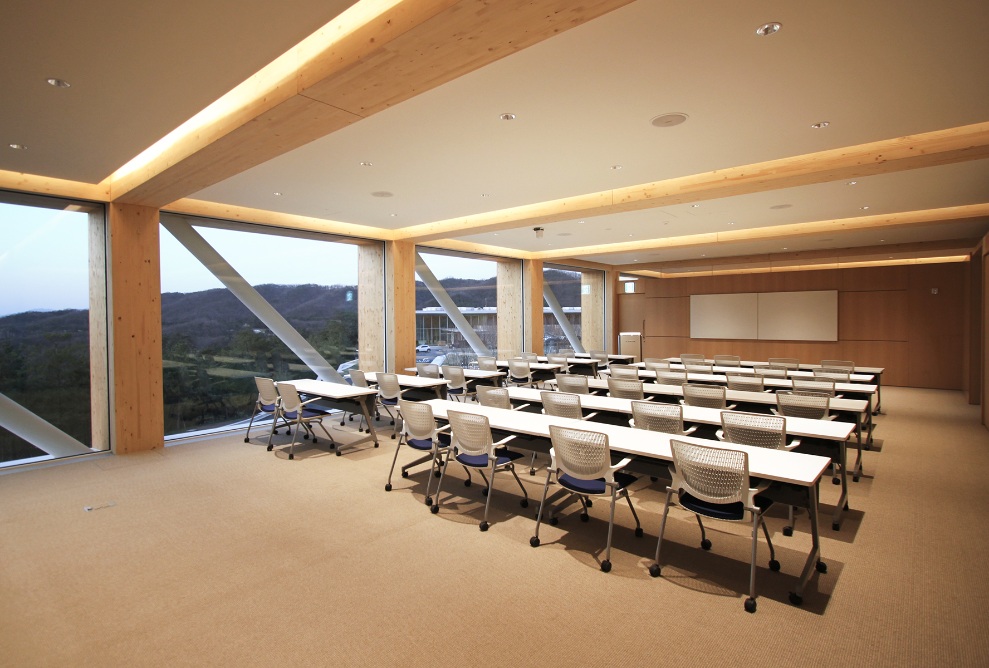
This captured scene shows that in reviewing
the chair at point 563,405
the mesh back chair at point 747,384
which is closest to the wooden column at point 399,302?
the chair at point 563,405

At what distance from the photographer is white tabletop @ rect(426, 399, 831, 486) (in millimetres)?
3160

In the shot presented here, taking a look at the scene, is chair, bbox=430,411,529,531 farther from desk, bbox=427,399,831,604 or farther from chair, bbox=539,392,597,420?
chair, bbox=539,392,597,420

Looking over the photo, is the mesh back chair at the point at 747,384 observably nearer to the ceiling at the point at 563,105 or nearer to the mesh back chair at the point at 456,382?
the ceiling at the point at 563,105

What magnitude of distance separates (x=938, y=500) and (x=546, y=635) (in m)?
4.40

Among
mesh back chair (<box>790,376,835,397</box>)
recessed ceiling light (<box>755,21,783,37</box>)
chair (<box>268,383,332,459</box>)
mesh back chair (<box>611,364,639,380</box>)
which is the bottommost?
chair (<box>268,383,332,459</box>)

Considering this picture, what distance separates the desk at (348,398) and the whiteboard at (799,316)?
1217 centimetres

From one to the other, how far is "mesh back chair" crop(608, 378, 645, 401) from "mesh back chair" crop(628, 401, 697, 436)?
1.73m

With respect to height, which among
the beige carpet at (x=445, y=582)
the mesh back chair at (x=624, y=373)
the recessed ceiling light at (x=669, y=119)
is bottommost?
the beige carpet at (x=445, y=582)

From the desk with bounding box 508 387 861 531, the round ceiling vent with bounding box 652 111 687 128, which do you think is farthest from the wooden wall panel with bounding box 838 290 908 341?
the round ceiling vent with bounding box 652 111 687 128

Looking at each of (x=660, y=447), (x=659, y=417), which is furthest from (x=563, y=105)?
(x=659, y=417)

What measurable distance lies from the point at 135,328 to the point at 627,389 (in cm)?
658

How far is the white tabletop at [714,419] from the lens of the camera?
4129 mm

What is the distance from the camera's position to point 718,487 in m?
3.20

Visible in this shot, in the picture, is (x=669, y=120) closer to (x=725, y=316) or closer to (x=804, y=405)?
(x=804, y=405)
